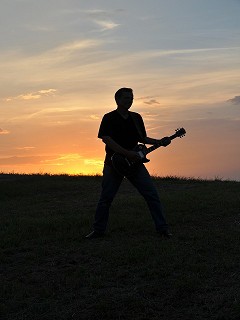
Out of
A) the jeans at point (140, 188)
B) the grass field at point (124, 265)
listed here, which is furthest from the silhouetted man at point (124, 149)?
the grass field at point (124, 265)

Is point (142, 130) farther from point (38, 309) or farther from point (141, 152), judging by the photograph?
point (38, 309)

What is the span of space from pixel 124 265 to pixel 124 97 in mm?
2895

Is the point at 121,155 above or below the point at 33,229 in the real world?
above

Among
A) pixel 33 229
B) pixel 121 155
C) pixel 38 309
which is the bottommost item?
pixel 38 309

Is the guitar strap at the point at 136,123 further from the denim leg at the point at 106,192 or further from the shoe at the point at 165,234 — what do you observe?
the shoe at the point at 165,234

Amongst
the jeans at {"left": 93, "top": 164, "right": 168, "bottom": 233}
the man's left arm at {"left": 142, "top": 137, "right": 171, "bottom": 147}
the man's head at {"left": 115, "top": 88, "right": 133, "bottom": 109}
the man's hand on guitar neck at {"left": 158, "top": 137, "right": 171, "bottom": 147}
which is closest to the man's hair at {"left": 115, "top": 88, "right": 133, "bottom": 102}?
the man's head at {"left": 115, "top": 88, "right": 133, "bottom": 109}

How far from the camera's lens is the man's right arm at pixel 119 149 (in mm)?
8070

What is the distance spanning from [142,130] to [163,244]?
6.78ft

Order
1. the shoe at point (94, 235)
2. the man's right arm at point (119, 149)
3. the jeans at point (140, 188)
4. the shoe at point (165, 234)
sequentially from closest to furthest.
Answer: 1. the man's right arm at point (119, 149)
2. the shoe at point (165, 234)
3. the jeans at point (140, 188)
4. the shoe at point (94, 235)

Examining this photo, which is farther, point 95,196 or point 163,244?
point 95,196

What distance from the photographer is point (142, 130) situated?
337 inches

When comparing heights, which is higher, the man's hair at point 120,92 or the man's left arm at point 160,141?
the man's hair at point 120,92

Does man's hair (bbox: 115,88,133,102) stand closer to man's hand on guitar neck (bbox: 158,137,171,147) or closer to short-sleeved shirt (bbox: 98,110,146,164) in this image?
short-sleeved shirt (bbox: 98,110,146,164)

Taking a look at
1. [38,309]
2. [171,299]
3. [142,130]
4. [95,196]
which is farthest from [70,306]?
[95,196]
